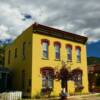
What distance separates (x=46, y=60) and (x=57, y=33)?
4.09 meters

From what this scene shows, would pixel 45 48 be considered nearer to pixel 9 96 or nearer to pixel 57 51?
pixel 57 51

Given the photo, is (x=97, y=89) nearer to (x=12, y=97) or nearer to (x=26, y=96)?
(x=26, y=96)

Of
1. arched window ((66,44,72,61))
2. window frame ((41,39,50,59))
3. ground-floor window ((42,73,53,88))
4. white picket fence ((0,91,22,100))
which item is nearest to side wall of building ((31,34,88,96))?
window frame ((41,39,50,59))

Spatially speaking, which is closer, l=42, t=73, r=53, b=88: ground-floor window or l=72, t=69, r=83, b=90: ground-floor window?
l=42, t=73, r=53, b=88: ground-floor window

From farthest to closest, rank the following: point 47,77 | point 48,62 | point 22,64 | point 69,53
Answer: point 69,53
point 22,64
point 48,62
point 47,77

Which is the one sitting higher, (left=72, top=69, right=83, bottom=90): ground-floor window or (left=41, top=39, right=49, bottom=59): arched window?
(left=41, top=39, right=49, bottom=59): arched window

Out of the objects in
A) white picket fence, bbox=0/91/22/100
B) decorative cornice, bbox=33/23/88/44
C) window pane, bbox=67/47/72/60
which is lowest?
white picket fence, bbox=0/91/22/100

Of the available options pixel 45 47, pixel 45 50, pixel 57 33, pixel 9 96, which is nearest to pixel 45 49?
pixel 45 50

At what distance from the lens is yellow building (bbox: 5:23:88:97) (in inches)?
1228

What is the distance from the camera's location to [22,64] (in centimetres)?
3409

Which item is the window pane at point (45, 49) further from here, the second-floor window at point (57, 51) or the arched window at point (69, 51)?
the arched window at point (69, 51)

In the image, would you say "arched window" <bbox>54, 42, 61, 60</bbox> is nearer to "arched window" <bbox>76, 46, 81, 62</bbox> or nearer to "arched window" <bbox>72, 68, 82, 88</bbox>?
"arched window" <bbox>72, 68, 82, 88</bbox>

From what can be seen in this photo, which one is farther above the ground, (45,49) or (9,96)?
(45,49)

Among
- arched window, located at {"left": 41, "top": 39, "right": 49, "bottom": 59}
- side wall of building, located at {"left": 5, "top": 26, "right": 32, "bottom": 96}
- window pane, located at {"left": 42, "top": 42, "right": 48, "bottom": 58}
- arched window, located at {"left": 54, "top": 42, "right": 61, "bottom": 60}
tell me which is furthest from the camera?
arched window, located at {"left": 54, "top": 42, "right": 61, "bottom": 60}
